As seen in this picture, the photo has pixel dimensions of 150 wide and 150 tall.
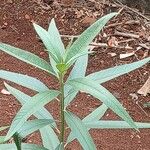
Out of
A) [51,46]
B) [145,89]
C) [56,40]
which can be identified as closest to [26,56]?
[51,46]

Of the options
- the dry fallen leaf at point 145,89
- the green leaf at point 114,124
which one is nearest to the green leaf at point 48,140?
the green leaf at point 114,124

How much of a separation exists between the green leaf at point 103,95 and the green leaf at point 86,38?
5.1 inches

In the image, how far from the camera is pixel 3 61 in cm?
446

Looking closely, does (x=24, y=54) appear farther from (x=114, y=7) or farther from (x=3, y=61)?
(x=114, y=7)

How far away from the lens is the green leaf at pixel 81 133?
1923mm

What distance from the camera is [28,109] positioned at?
70.1 inches

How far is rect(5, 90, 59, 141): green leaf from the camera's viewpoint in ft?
5.61

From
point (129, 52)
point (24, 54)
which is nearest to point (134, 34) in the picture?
point (129, 52)

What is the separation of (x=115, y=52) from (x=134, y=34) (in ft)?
1.29

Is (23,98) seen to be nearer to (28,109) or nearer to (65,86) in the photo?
(65,86)

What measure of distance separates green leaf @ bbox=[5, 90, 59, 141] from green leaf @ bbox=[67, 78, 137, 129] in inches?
4.5

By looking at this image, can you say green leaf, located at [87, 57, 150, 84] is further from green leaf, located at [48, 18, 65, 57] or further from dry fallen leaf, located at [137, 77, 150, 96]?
dry fallen leaf, located at [137, 77, 150, 96]

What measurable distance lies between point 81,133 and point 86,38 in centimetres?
40

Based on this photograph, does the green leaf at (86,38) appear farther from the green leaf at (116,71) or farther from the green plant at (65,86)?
the green leaf at (116,71)
